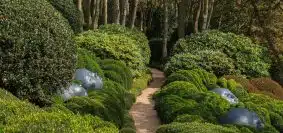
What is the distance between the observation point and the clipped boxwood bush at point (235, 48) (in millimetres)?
21812

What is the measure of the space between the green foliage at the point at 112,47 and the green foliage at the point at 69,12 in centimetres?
168

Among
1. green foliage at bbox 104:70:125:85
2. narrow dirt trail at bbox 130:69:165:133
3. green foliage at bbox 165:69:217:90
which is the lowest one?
narrow dirt trail at bbox 130:69:165:133

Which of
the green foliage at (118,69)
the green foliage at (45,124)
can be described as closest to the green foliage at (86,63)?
the green foliage at (118,69)

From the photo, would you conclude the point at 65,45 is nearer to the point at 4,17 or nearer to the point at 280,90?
the point at 4,17

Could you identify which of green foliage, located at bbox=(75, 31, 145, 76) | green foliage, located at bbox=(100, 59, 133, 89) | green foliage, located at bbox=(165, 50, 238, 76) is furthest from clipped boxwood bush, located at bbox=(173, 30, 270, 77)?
Answer: green foliage, located at bbox=(100, 59, 133, 89)

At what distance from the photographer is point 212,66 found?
20.5m

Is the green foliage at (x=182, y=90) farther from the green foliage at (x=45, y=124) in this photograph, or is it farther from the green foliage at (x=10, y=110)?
the green foliage at (x=45, y=124)

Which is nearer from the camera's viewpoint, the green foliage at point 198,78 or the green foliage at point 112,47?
the green foliage at point 198,78

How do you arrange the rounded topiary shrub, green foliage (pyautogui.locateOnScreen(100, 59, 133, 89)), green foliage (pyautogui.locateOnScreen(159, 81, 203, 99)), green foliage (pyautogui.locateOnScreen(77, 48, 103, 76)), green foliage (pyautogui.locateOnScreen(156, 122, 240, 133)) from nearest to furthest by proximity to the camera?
the rounded topiary shrub < green foliage (pyautogui.locateOnScreen(156, 122, 240, 133)) < green foliage (pyautogui.locateOnScreen(77, 48, 103, 76)) < green foliage (pyautogui.locateOnScreen(159, 81, 203, 99)) < green foliage (pyautogui.locateOnScreen(100, 59, 133, 89))

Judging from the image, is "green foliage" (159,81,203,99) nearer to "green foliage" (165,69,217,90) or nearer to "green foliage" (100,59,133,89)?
"green foliage" (165,69,217,90)

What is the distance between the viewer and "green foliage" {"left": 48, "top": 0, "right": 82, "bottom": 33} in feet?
66.2

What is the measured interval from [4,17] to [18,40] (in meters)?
0.49

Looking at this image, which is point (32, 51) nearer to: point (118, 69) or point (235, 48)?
point (118, 69)

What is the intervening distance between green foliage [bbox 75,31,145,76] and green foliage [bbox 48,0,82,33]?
1676 mm
